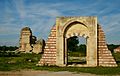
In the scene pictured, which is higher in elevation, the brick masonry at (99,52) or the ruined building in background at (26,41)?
the ruined building in background at (26,41)

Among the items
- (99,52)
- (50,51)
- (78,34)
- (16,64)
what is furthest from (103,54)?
(16,64)

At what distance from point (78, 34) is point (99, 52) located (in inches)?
A: 85.9

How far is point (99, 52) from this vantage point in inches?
880

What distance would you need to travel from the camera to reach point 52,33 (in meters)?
23.0

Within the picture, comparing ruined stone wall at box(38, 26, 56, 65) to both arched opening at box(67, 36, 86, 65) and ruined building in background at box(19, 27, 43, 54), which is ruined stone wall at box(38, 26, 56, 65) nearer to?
arched opening at box(67, 36, 86, 65)

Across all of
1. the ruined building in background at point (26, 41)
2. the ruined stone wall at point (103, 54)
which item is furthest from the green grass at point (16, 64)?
the ruined building in background at point (26, 41)

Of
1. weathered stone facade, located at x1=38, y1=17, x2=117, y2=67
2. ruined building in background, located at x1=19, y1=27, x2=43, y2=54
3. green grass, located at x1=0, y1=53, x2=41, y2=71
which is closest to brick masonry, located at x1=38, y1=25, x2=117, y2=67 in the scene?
weathered stone facade, located at x1=38, y1=17, x2=117, y2=67

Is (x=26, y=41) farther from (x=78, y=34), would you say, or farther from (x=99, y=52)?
(x=99, y=52)

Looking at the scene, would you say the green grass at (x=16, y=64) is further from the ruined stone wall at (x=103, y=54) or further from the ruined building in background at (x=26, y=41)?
the ruined building in background at (x=26, y=41)

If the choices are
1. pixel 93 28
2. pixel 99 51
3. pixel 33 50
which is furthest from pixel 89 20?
pixel 33 50

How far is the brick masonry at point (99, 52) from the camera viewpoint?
22.1m

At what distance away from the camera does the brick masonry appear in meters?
22.1

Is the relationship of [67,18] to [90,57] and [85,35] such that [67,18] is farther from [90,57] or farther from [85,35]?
[90,57]

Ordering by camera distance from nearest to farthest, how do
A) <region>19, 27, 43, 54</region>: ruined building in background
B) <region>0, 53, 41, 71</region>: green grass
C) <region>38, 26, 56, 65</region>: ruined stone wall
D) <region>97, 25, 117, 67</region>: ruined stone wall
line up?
<region>0, 53, 41, 71</region>: green grass → <region>97, 25, 117, 67</region>: ruined stone wall → <region>38, 26, 56, 65</region>: ruined stone wall → <region>19, 27, 43, 54</region>: ruined building in background
